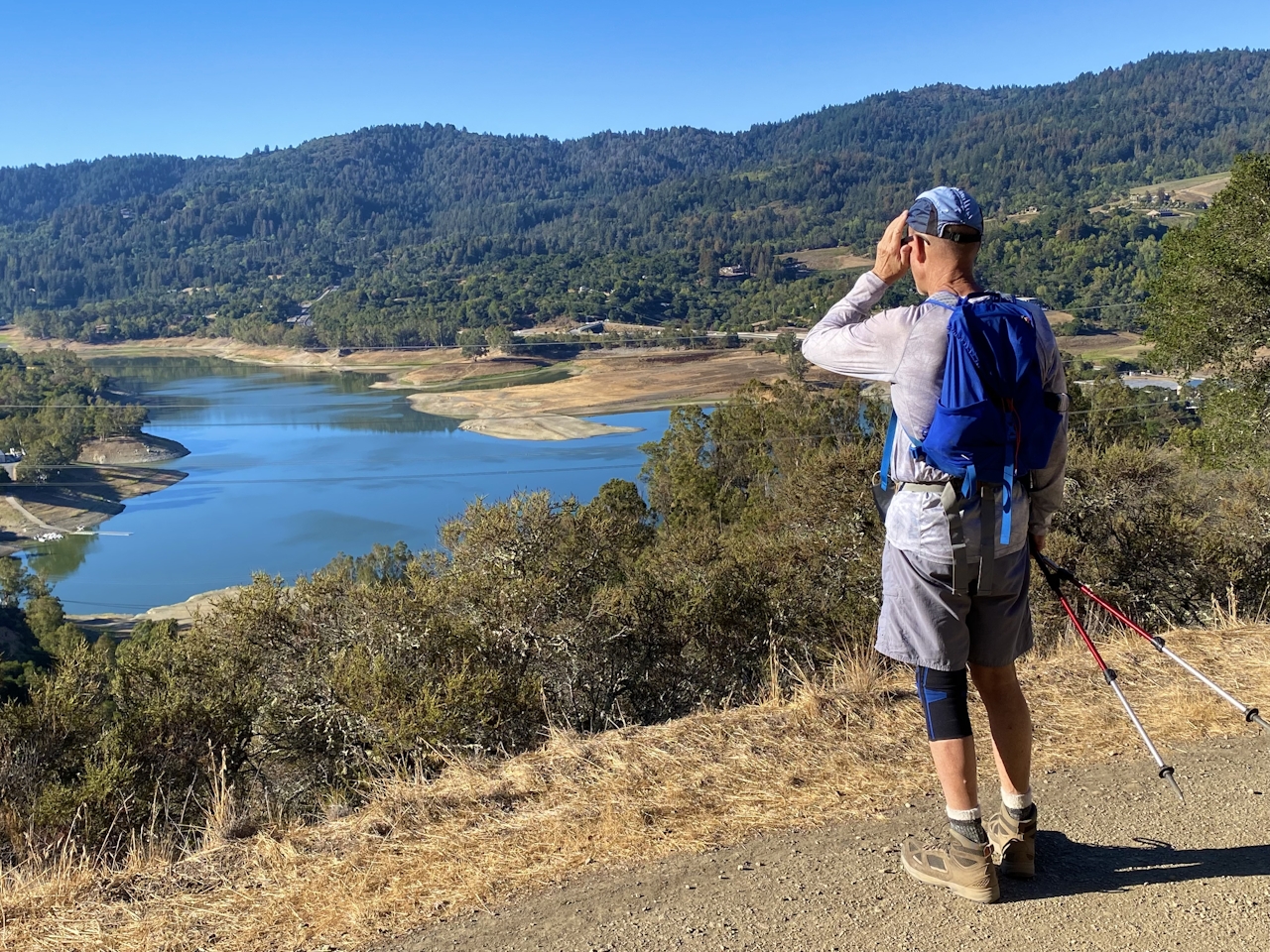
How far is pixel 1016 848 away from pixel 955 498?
719 millimetres

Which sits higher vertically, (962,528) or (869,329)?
(869,329)

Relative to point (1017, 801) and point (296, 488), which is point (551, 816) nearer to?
point (1017, 801)

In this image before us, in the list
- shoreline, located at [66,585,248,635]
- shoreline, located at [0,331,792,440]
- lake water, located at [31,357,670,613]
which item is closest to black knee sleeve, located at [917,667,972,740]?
lake water, located at [31,357,670,613]

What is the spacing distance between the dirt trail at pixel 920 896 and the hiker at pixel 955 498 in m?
0.10

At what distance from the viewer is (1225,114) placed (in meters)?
147

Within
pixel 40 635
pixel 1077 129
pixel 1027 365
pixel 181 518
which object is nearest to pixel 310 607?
pixel 1027 365

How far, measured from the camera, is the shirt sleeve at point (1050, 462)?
6.28ft

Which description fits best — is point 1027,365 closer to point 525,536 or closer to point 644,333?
point 525,536

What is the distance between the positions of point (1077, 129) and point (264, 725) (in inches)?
6146

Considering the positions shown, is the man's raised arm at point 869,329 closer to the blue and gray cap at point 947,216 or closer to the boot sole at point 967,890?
the blue and gray cap at point 947,216

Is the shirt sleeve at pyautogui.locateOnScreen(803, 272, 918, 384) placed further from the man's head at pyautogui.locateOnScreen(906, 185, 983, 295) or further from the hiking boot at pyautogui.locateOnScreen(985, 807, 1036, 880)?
the hiking boot at pyautogui.locateOnScreen(985, 807, 1036, 880)

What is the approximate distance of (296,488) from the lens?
40406 millimetres

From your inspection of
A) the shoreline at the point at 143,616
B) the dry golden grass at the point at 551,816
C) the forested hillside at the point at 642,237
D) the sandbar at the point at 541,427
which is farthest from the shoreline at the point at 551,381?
the dry golden grass at the point at 551,816

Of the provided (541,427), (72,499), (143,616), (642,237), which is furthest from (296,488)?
(642,237)
